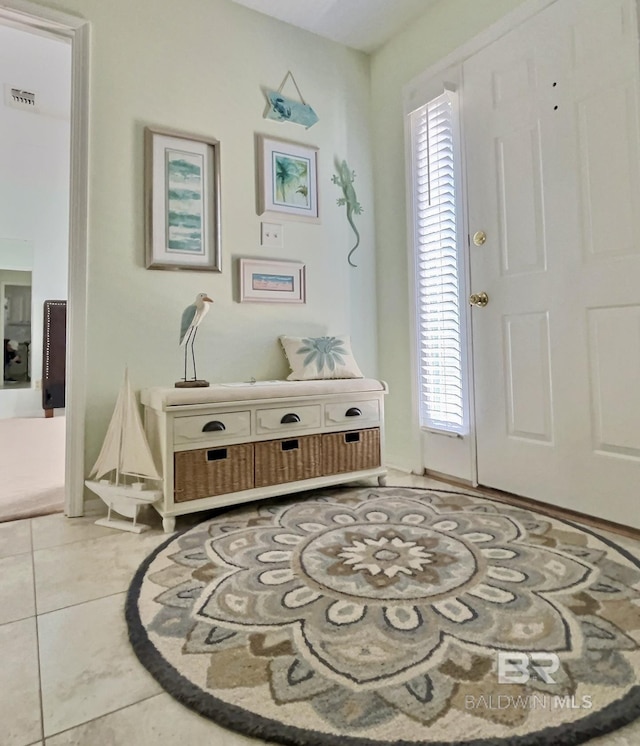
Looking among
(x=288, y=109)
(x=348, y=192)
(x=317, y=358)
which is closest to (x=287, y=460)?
(x=317, y=358)

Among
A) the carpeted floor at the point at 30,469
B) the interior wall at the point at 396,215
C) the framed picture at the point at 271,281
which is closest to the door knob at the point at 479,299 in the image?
the interior wall at the point at 396,215

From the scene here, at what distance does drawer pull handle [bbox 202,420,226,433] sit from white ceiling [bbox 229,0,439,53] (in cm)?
216

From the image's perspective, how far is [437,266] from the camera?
2.31 meters

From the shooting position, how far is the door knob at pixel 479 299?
2.08m

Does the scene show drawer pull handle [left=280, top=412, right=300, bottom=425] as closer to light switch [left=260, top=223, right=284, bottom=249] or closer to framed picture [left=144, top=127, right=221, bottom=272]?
framed picture [left=144, top=127, right=221, bottom=272]

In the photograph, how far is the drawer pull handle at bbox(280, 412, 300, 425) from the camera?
1.93 meters

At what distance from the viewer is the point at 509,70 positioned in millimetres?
1964

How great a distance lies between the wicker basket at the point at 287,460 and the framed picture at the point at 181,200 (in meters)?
0.92

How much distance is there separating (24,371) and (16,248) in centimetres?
123

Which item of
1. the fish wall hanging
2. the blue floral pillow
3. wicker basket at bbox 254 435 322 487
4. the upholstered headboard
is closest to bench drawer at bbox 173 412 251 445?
wicker basket at bbox 254 435 322 487

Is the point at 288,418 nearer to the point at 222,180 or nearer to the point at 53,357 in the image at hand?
the point at 222,180

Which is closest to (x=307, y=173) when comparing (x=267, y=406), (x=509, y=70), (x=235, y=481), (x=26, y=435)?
(x=509, y=70)

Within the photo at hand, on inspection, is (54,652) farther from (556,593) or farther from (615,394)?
(615,394)

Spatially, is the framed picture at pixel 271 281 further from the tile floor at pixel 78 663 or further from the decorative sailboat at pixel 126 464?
the tile floor at pixel 78 663
